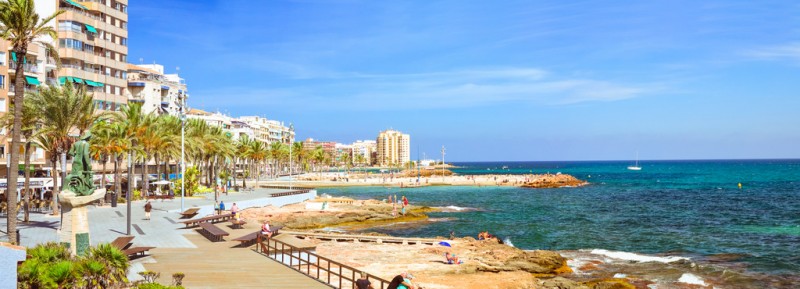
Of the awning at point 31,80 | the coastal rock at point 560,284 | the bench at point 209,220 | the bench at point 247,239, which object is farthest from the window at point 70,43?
the coastal rock at point 560,284

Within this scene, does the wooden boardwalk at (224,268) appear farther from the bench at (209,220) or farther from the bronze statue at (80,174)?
the bench at (209,220)

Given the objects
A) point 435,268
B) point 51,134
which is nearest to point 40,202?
point 51,134

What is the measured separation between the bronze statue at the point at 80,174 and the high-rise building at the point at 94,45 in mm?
46152

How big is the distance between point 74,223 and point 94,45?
5649 cm

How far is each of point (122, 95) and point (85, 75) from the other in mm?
8036

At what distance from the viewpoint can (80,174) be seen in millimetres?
21094

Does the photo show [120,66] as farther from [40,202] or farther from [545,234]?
[545,234]

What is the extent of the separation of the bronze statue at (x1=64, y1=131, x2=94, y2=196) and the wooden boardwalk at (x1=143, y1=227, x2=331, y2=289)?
341 centimetres

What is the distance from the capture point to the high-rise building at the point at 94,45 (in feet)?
216

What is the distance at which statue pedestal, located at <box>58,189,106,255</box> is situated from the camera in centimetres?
2073

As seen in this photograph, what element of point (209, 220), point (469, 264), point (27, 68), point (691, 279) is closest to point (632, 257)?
point (691, 279)

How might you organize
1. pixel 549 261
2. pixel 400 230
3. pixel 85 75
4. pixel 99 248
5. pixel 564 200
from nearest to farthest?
pixel 99 248
pixel 549 261
pixel 400 230
pixel 85 75
pixel 564 200

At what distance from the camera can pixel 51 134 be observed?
130 ft

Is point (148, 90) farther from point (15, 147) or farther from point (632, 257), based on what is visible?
point (632, 257)
